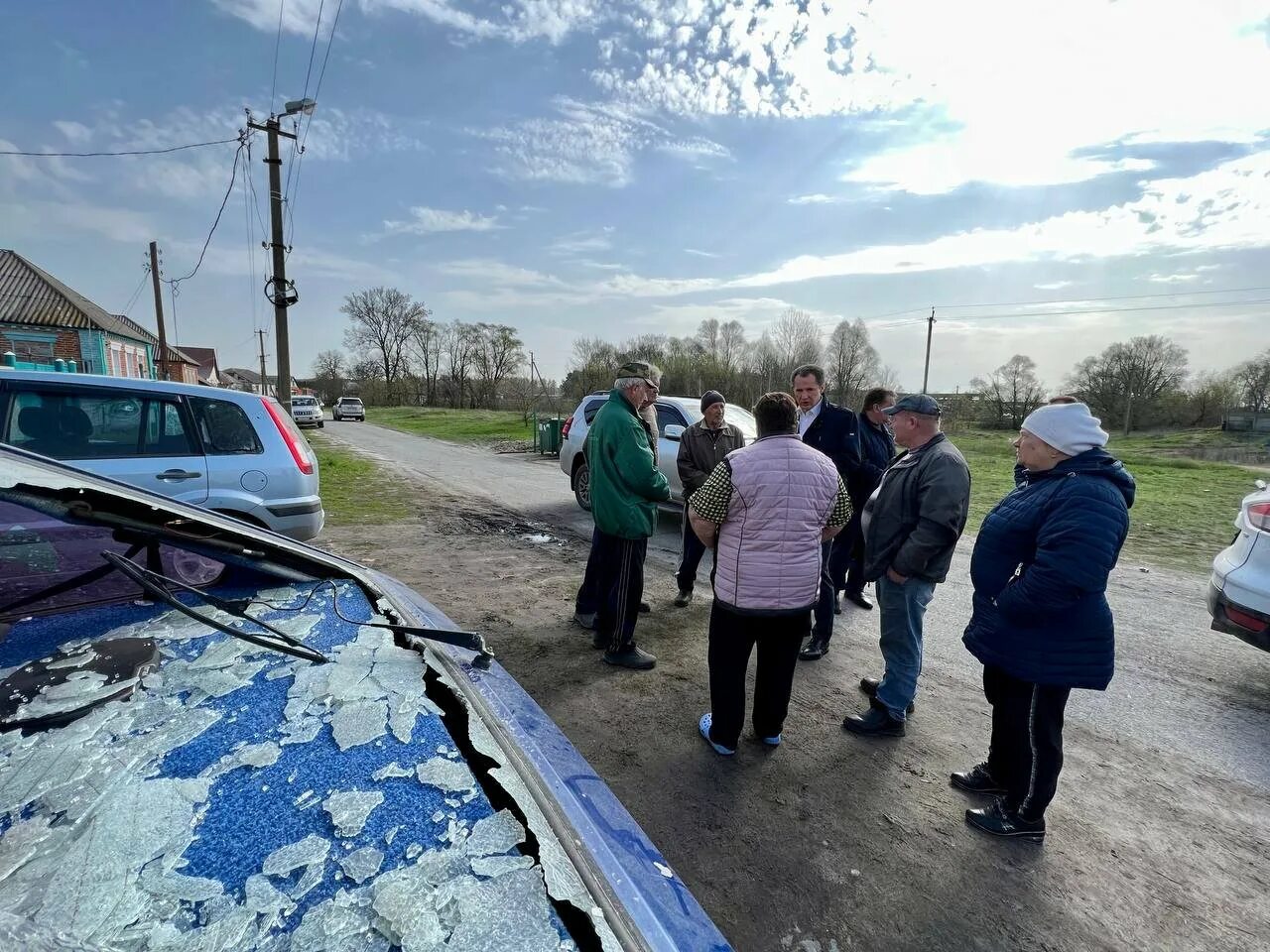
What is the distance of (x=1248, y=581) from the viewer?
3275 millimetres

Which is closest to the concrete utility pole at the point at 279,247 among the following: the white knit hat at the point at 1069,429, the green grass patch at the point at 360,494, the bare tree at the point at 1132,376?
the green grass patch at the point at 360,494

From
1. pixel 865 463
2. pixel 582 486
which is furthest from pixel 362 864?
pixel 582 486

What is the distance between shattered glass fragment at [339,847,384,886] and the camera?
957 millimetres

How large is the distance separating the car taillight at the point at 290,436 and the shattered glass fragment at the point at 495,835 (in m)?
4.44

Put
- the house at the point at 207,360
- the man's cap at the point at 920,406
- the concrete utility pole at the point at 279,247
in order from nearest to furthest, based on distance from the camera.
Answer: the man's cap at the point at 920,406, the concrete utility pole at the point at 279,247, the house at the point at 207,360

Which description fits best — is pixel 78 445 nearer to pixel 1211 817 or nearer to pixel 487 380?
pixel 1211 817

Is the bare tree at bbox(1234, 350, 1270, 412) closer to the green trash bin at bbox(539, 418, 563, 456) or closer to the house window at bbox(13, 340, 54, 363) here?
the green trash bin at bbox(539, 418, 563, 456)

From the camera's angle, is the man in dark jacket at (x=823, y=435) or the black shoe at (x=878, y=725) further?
the man in dark jacket at (x=823, y=435)

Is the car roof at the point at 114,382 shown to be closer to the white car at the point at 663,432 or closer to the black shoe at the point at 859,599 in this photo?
the white car at the point at 663,432

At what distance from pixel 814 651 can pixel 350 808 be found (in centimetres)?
338

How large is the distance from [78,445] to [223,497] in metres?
0.92

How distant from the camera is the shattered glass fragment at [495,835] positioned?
1.04 metres

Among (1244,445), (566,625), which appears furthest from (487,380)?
(566,625)

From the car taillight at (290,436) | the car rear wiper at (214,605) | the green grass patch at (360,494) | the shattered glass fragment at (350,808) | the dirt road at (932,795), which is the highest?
the car taillight at (290,436)
